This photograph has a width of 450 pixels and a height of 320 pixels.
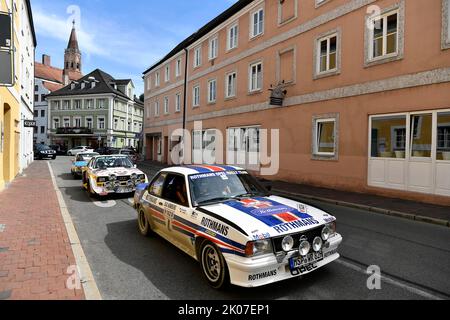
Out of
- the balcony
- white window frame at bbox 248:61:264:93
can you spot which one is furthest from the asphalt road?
the balcony

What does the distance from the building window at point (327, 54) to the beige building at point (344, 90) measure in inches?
1.6

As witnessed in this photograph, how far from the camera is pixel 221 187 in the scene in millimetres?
4844

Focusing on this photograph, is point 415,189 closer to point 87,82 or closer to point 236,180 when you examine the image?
point 236,180

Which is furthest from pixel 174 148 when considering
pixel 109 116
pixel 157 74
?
pixel 109 116

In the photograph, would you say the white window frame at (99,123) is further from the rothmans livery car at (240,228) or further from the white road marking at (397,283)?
the white road marking at (397,283)

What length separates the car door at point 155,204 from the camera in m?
5.29

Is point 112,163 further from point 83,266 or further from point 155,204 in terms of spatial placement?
point 83,266

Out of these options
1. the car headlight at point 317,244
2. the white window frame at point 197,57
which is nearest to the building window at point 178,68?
the white window frame at point 197,57

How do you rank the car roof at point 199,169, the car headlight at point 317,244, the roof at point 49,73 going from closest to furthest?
the car headlight at point 317,244 → the car roof at point 199,169 → the roof at point 49,73

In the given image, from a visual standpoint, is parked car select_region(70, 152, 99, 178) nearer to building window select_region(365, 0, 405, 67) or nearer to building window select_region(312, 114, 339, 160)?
building window select_region(312, 114, 339, 160)

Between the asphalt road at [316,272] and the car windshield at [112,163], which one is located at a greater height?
the car windshield at [112,163]

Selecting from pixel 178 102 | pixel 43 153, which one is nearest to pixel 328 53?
pixel 178 102
